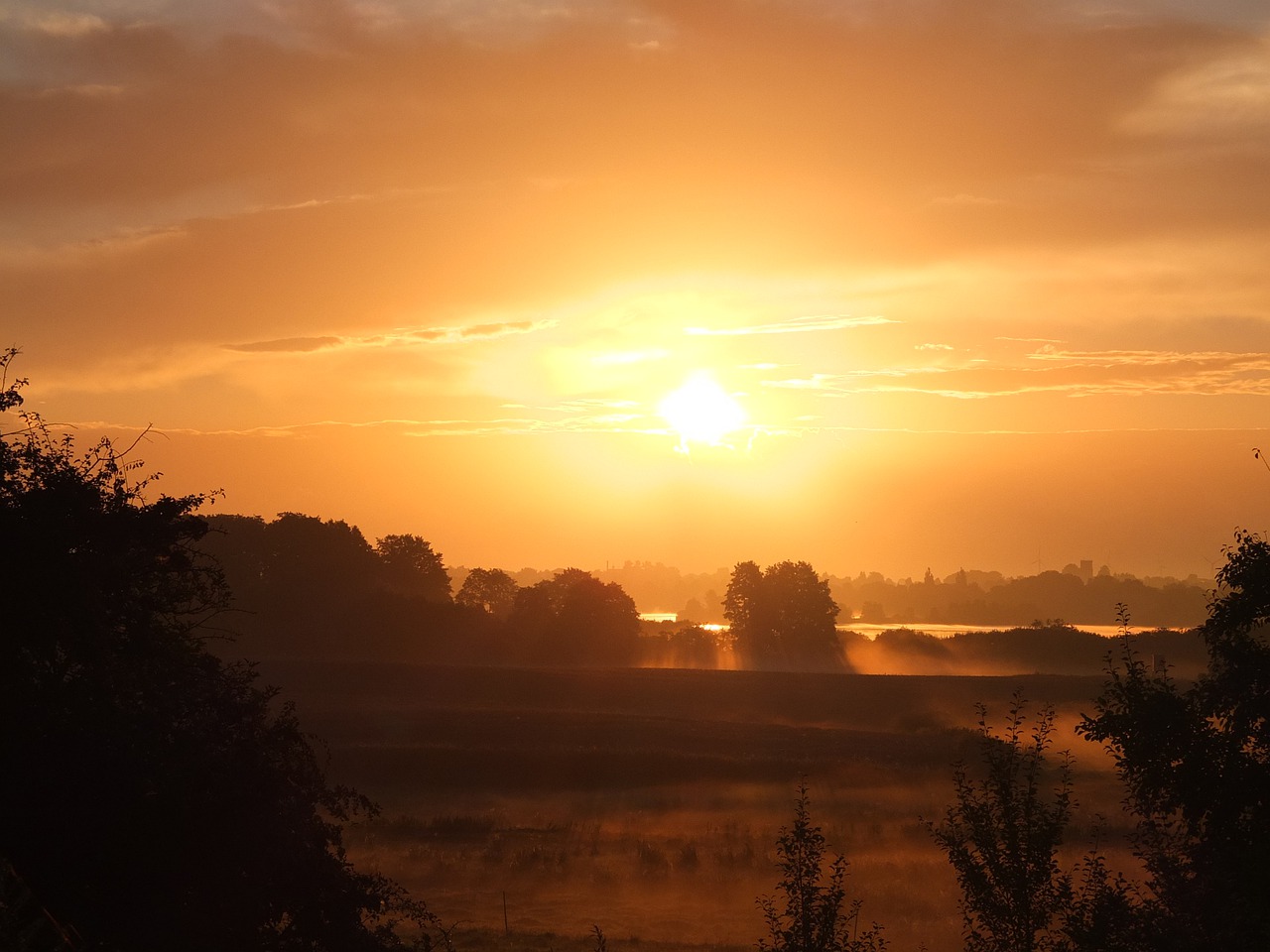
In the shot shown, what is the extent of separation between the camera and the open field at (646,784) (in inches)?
1699

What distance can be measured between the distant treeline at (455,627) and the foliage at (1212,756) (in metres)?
110

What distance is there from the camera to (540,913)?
42.1m

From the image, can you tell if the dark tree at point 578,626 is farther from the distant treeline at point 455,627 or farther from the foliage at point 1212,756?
the foliage at point 1212,756

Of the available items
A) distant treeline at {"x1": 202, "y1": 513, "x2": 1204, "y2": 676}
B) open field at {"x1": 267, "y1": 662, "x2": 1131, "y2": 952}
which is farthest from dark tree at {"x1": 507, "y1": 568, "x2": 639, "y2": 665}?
open field at {"x1": 267, "y1": 662, "x2": 1131, "y2": 952}

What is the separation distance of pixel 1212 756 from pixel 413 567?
484ft

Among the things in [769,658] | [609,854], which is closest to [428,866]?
[609,854]

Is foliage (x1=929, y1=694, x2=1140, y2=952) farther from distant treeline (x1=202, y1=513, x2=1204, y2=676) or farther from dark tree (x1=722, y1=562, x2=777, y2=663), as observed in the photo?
dark tree (x1=722, y1=562, x2=777, y2=663)

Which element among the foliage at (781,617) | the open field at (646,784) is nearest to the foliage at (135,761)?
the open field at (646,784)

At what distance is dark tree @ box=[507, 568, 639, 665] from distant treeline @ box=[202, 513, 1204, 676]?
0.53 ft

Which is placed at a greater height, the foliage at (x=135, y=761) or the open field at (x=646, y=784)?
the foliage at (x=135, y=761)

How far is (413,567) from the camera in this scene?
524 ft

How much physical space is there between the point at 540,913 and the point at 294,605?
328 ft

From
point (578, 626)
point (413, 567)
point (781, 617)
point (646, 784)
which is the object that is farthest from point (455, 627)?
point (646, 784)

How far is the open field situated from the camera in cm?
4316
